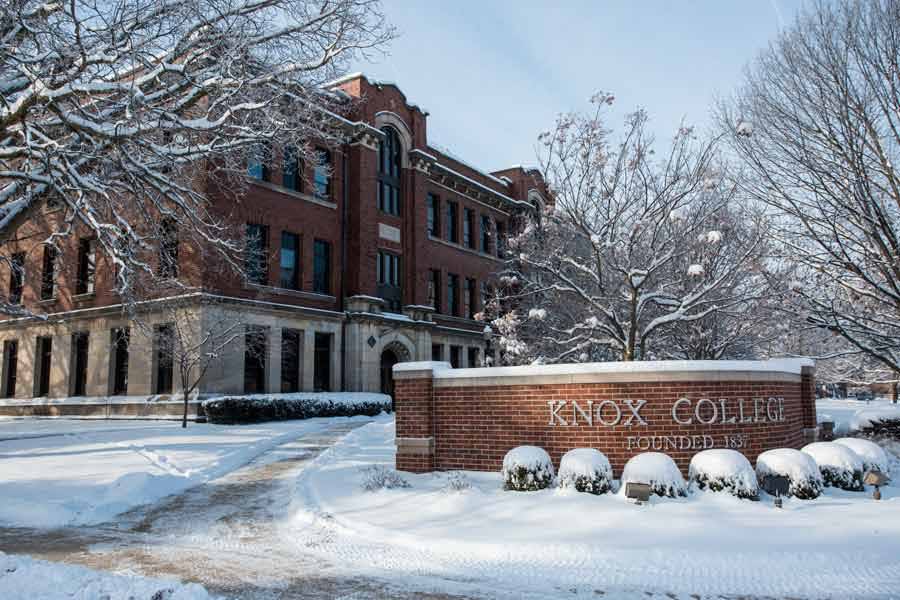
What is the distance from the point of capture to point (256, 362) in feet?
87.1

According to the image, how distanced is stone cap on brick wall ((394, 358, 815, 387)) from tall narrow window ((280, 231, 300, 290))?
1794 centimetres

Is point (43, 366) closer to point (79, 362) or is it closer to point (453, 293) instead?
point (79, 362)

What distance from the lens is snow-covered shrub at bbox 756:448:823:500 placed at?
878cm

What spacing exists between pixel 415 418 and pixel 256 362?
1681 cm

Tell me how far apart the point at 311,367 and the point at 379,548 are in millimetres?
21781

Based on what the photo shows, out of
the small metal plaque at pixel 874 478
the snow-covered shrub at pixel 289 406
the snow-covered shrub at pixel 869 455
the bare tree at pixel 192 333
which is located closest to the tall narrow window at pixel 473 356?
the snow-covered shrub at pixel 289 406

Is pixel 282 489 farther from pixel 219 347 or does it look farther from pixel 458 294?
pixel 458 294

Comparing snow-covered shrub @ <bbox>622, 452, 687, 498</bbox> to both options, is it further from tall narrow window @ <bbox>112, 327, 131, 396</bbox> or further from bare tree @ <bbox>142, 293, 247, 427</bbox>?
tall narrow window @ <bbox>112, 327, 131, 396</bbox>

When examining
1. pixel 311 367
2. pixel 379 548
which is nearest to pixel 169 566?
pixel 379 548

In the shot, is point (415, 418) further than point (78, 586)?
Yes

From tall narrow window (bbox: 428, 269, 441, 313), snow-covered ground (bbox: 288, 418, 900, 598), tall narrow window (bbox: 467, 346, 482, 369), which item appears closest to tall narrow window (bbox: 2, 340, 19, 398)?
tall narrow window (bbox: 428, 269, 441, 313)

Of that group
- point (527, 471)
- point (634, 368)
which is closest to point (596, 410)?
point (634, 368)

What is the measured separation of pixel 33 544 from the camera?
7602mm

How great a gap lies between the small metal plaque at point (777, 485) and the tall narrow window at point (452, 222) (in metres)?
31.4
